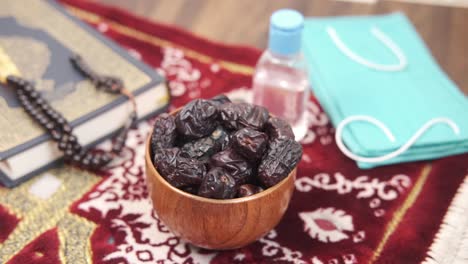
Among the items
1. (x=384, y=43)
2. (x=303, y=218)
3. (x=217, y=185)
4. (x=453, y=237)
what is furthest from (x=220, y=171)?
(x=384, y=43)

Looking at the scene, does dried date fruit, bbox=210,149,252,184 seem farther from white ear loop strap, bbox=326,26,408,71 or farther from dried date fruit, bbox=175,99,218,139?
white ear loop strap, bbox=326,26,408,71

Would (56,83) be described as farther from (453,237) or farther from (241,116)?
(453,237)

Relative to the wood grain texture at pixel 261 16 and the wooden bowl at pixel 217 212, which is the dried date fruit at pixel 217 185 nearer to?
the wooden bowl at pixel 217 212

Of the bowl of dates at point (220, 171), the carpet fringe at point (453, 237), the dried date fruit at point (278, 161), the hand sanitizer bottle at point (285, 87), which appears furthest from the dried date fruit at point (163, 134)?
the carpet fringe at point (453, 237)

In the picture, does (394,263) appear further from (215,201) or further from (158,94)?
(158,94)

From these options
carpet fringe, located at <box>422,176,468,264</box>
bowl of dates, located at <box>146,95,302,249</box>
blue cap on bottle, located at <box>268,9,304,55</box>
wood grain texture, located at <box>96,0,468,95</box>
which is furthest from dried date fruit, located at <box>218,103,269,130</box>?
wood grain texture, located at <box>96,0,468,95</box>

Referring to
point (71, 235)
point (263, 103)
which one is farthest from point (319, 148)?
point (71, 235)

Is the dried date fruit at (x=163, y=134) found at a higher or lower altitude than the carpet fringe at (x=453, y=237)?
higher
